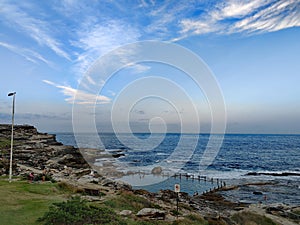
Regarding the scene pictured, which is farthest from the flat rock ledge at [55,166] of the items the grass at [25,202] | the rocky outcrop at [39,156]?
the grass at [25,202]

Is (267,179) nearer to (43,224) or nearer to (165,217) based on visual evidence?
(165,217)

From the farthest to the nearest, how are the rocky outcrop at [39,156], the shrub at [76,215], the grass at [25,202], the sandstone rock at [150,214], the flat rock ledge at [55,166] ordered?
1. the rocky outcrop at [39,156]
2. the flat rock ledge at [55,166]
3. the sandstone rock at [150,214]
4. the grass at [25,202]
5. the shrub at [76,215]

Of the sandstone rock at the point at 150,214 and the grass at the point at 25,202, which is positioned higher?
the grass at the point at 25,202

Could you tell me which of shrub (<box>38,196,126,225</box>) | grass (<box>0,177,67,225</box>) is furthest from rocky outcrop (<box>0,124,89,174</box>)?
shrub (<box>38,196,126,225</box>)

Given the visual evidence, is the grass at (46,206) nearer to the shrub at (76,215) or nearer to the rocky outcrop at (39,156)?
the shrub at (76,215)

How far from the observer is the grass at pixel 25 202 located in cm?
1065

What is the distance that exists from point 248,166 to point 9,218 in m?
55.2

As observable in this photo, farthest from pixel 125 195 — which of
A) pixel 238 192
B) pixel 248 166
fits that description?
pixel 248 166

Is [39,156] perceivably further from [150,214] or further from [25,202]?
[150,214]

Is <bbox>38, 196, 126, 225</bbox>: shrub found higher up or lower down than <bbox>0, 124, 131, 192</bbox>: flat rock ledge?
higher up

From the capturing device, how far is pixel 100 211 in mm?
12062

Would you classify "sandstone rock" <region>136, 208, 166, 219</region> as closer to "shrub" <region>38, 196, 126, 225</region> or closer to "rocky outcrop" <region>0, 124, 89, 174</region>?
"shrub" <region>38, 196, 126, 225</region>

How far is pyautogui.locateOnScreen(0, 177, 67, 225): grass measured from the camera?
10.7 metres

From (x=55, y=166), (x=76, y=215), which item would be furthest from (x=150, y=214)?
(x=55, y=166)
